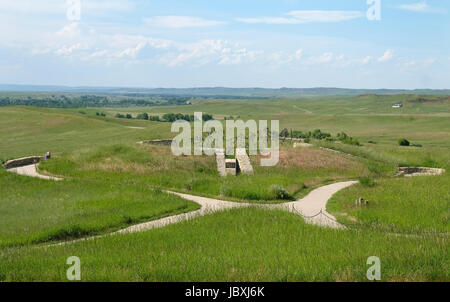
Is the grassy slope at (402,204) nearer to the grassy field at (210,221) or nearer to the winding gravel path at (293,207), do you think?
the grassy field at (210,221)

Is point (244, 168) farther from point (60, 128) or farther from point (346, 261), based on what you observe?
point (60, 128)

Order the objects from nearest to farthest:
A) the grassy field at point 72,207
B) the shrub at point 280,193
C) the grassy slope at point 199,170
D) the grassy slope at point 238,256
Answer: the grassy slope at point 238,256, the grassy field at point 72,207, the shrub at point 280,193, the grassy slope at point 199,170

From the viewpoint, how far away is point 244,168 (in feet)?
101

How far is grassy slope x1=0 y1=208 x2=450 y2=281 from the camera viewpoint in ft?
35.1

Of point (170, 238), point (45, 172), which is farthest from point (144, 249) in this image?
point (45, 172)

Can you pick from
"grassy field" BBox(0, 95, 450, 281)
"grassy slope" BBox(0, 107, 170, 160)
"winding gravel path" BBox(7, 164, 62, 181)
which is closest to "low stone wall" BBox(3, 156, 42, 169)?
"winding gravel path" BBox(7, 164, 62, 181)

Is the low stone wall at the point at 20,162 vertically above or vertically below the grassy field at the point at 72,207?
above

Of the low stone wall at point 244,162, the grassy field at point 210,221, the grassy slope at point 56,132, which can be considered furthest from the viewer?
the grassy slope at point 56,132

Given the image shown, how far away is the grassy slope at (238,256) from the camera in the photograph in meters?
10.7

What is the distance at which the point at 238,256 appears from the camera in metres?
12.4

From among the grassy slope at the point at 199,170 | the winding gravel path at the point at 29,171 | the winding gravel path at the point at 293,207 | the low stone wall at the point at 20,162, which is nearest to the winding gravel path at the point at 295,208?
the winding gravel path at the point at 293,207

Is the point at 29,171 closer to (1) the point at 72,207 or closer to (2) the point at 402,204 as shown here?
(1) the point at 72,207
